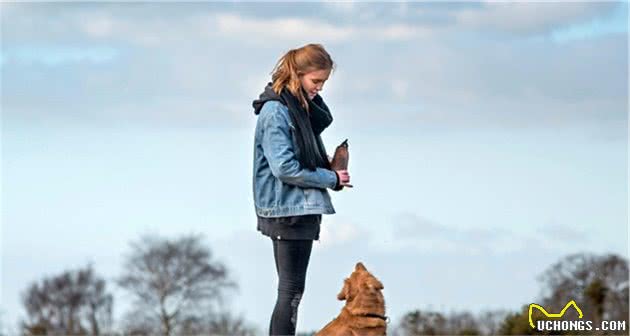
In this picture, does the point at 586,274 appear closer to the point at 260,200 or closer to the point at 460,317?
the point at 460,317

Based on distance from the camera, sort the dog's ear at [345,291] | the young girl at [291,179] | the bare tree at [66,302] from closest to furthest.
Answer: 1. the dog's ear at [345,291]
2. the young girl at [291,179]
3. the bare tree at [66,302]

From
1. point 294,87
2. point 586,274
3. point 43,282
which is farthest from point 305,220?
point 43,282

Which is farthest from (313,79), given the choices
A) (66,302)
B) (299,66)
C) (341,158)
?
(66,302)

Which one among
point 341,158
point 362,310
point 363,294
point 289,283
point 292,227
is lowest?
point 362,310

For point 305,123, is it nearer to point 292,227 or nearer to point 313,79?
point 313,79

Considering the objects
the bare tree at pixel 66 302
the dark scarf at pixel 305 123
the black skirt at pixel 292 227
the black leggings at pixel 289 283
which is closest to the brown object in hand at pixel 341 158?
the dark scarf at pixel 305 123

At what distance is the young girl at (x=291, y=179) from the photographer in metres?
8.97

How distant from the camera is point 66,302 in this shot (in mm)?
32906

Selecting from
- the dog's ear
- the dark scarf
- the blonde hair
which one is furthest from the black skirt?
the blonde hair

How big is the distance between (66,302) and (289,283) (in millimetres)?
24738

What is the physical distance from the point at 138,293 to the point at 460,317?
19046 millimetres

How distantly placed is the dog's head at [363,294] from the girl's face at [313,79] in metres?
1.31

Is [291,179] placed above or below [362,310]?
above

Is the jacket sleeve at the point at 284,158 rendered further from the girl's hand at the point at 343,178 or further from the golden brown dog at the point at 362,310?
the golden brown dog at the point at 362,310
